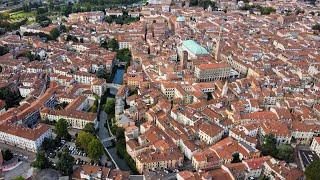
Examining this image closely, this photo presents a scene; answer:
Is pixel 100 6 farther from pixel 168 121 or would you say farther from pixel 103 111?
pixel 168 121

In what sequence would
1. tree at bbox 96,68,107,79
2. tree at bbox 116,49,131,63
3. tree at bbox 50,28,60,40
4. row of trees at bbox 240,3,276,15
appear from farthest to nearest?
row of trees at bbox 240,3,276,15 < tree at bbox 50,28,60,40 < tree at bbox 116,49,131,63 < tree at bbox 96,68,107,79

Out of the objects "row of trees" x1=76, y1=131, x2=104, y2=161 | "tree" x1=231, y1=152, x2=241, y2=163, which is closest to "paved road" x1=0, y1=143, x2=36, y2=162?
"row of trees" x1=76, y1=131, x2=104, y2=161

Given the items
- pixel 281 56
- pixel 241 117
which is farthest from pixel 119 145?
pixel 281 56

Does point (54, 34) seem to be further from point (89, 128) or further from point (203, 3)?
point (203, 3)

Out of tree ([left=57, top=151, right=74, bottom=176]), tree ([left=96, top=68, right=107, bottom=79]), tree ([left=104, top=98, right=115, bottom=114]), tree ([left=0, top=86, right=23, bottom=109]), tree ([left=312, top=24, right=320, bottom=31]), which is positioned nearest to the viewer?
tree ([left=57, top=151, right=74, bottom=176])

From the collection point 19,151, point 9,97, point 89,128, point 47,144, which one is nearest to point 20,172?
point 19,151

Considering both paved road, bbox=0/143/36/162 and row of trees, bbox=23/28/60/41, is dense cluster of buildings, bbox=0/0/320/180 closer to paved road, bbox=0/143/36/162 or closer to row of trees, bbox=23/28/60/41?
paved road, bbox=0/143/36/162
